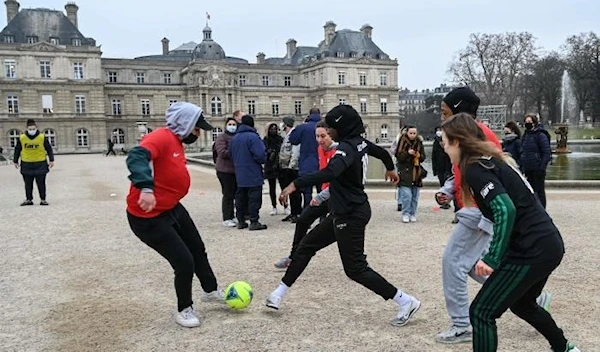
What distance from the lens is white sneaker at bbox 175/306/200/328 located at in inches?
184

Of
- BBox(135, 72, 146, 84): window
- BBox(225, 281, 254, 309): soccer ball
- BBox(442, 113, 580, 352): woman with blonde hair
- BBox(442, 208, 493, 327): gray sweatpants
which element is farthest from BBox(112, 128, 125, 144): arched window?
BBox(442, 113, 580, 352): woman with blonde hair

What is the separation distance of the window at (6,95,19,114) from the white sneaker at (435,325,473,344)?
65885 millimetres

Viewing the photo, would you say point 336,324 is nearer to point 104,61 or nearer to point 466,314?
point 466,314

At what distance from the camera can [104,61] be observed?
71.8 m

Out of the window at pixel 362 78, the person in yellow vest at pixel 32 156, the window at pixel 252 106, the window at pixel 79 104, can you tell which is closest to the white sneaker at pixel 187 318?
the person in yellow vest at pixel 32 156

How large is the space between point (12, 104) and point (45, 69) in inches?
208

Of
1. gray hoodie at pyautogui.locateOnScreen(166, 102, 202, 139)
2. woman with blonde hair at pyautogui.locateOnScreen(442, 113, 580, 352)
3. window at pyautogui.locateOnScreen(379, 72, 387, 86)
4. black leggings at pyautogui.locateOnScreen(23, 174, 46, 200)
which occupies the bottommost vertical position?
black leggings at pyautogui.locateOnScreen(23, 174, 46, 200)

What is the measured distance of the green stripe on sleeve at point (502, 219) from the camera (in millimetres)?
3152

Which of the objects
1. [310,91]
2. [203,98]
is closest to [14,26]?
[203,98]

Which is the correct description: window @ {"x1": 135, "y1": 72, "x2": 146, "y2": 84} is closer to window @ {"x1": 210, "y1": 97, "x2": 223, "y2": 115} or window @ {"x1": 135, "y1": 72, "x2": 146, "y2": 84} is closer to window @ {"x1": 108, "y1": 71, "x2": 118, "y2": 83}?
window @ {"x1": 108, "y1": 71, "x2": 118, "y2": 83}

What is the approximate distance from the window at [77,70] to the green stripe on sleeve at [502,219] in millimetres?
67132

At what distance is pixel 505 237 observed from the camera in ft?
10.5

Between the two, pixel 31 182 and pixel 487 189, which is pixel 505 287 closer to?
pixel 487 189

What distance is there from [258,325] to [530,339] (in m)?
2.18
